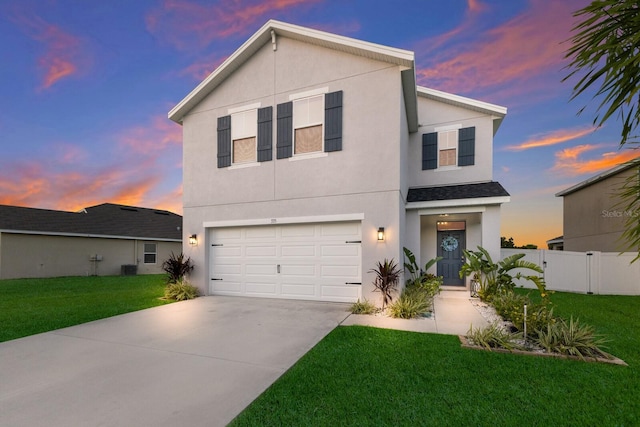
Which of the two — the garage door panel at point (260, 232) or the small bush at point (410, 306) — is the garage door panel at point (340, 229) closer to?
the garage door panel at point (260, 232)

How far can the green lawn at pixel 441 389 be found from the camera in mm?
2674

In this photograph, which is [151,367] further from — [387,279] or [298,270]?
[387,279]

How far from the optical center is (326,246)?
26.7 feet

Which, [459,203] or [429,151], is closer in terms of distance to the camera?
[459,203]

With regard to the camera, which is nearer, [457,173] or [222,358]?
[222,358]

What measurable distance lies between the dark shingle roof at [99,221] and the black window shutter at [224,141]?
15.2 m

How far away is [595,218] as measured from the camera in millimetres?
13953

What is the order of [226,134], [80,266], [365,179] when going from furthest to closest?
[80,266] → [226,134] → [365,179]

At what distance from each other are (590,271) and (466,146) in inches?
266

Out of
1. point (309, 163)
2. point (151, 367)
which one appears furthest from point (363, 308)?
point (151, 367)

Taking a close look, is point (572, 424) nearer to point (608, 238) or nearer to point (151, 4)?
point (151, 4)

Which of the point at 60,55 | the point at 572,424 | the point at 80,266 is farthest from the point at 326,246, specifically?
the point at 80,266

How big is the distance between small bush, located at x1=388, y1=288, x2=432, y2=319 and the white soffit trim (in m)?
2.36

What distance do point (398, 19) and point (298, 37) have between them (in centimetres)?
366
